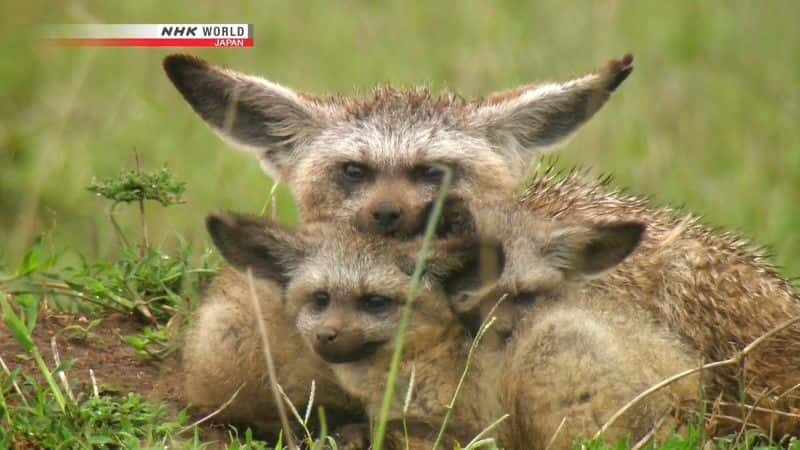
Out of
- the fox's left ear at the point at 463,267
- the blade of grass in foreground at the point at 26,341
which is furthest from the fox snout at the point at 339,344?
the blade of grass in foreground at the point at 26,341

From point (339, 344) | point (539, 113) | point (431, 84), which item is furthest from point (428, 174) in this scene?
point (431, 84)

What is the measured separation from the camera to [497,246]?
24.0 ft

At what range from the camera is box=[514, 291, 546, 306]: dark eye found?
7.54 metres

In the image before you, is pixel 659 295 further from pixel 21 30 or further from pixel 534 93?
pixel 21 30

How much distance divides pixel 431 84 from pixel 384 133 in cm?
303

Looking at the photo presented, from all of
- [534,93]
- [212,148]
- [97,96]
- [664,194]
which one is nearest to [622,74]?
[534,93]

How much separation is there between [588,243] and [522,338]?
20.7 inches

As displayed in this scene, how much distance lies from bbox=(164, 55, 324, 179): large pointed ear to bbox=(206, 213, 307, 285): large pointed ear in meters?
1.38

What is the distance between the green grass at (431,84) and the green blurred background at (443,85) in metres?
0.02

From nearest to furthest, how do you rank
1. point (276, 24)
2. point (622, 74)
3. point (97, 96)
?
point (622, 74), point (97, 96), point (276, 24)

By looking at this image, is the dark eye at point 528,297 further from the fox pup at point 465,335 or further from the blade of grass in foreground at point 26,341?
the blade of grass in foreground at point 26,341

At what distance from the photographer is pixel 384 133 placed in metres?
8.95

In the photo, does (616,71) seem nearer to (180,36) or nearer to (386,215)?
(386,215)

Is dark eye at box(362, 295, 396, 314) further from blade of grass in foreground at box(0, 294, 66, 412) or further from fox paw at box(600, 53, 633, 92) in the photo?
fox paw at box(600, 53, 633, 92)
